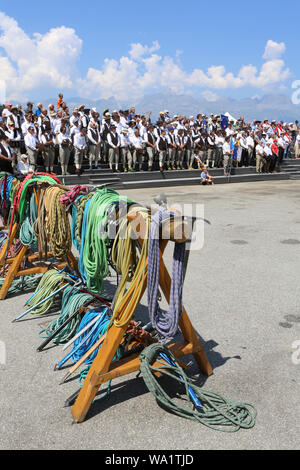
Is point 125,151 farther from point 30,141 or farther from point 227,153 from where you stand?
point 227,153

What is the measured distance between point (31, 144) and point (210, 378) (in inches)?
479

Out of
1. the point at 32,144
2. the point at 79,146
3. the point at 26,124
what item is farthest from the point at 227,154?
the point at 26,124

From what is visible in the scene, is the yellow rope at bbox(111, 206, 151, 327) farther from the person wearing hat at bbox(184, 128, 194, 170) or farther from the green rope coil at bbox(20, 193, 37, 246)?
the person wearing hat at bbox(184, 128, 194, 170)

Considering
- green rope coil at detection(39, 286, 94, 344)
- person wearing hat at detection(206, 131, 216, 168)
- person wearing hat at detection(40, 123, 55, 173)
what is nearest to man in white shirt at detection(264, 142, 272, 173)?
person wearing hat at detection(206, 131, 216, 168)

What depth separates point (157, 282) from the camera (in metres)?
2.69

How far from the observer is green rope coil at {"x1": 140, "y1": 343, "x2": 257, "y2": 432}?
267cm

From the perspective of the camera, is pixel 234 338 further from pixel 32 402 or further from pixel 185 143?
pixel 185 143

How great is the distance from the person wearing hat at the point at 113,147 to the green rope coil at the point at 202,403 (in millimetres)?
13469

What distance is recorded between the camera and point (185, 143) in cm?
1783

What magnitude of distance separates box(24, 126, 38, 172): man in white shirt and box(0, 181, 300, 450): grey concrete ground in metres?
9.26

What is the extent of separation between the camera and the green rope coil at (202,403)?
105 inches

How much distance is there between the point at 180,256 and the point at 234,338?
159cm

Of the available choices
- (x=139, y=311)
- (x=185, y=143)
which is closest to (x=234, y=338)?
(x=139, y=311)

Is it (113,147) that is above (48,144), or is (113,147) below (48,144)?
below
